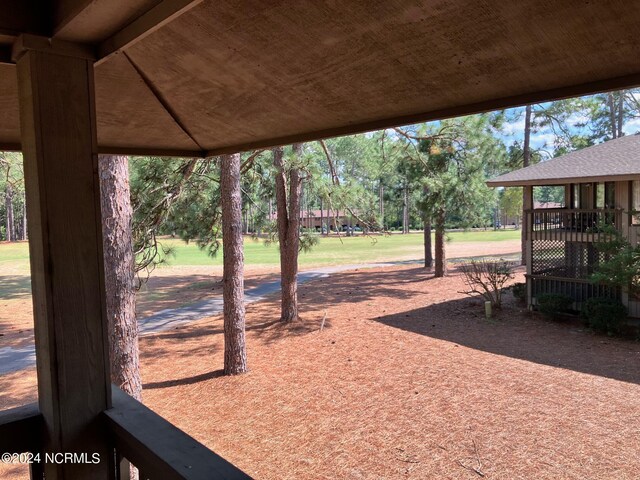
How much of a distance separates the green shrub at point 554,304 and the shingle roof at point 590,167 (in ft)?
8.23

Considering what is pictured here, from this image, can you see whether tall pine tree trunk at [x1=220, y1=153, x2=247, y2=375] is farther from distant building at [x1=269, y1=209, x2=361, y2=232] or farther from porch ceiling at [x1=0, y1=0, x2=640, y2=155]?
porch ceiling at [x1=0, y1=0, x2=640, y2=155]

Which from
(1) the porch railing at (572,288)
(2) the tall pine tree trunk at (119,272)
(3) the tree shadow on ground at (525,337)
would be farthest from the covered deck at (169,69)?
(1) the porch railing at (572,288)

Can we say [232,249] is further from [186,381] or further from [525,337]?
[525,337]

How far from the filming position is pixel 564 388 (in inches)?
250

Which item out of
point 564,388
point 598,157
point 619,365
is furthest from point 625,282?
point 598,157

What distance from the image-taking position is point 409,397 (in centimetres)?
626

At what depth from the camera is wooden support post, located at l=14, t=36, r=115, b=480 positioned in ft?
4.76

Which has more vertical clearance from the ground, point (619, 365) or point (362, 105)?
point (362, 105)

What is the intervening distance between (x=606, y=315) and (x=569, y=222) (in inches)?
109

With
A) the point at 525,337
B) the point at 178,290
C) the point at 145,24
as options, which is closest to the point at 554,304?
the point at 525,337

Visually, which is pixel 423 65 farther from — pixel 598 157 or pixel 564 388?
pixel 598 157

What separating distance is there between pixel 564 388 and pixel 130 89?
638 centimetres

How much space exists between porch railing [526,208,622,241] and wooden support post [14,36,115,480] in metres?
9.92

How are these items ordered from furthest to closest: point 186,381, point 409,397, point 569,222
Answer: point 569,222
point 186,381
point 409,397
